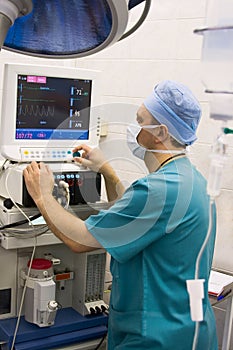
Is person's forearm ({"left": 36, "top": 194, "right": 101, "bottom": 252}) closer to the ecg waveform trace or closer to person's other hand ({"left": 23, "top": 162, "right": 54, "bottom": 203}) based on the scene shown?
person's other hand ({"left": 23, "top": 162, "right": 54, "bottom": 203})

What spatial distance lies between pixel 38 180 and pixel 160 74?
1221 mm

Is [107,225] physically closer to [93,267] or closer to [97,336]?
[93,267]

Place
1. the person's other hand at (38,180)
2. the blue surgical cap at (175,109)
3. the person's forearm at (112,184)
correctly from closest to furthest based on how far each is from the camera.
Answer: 1. the blue surgical cap at (175,109)
2. the person's other hand at (38,180)
3. the person's forearm at (112,184)

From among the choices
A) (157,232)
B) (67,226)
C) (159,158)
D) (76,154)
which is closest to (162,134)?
(159,158)

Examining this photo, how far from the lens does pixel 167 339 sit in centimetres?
150

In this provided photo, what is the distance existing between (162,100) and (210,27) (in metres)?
0.99

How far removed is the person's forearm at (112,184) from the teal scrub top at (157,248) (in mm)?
445

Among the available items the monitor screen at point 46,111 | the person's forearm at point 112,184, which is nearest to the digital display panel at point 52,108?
the monitor screen at point 46,111

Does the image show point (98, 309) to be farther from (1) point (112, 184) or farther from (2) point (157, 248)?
(2) point (157, 248)

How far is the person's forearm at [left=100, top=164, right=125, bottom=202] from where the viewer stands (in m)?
1.95

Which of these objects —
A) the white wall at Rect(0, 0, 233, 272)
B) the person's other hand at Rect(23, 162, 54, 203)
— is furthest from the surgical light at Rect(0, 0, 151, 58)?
the white wall at Rect(0, 0, 233, 272)

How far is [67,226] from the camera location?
1.53 m

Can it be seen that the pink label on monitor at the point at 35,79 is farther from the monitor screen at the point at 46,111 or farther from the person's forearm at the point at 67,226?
the person's forearm at the point at 67,226

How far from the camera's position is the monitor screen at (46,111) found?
181cm
